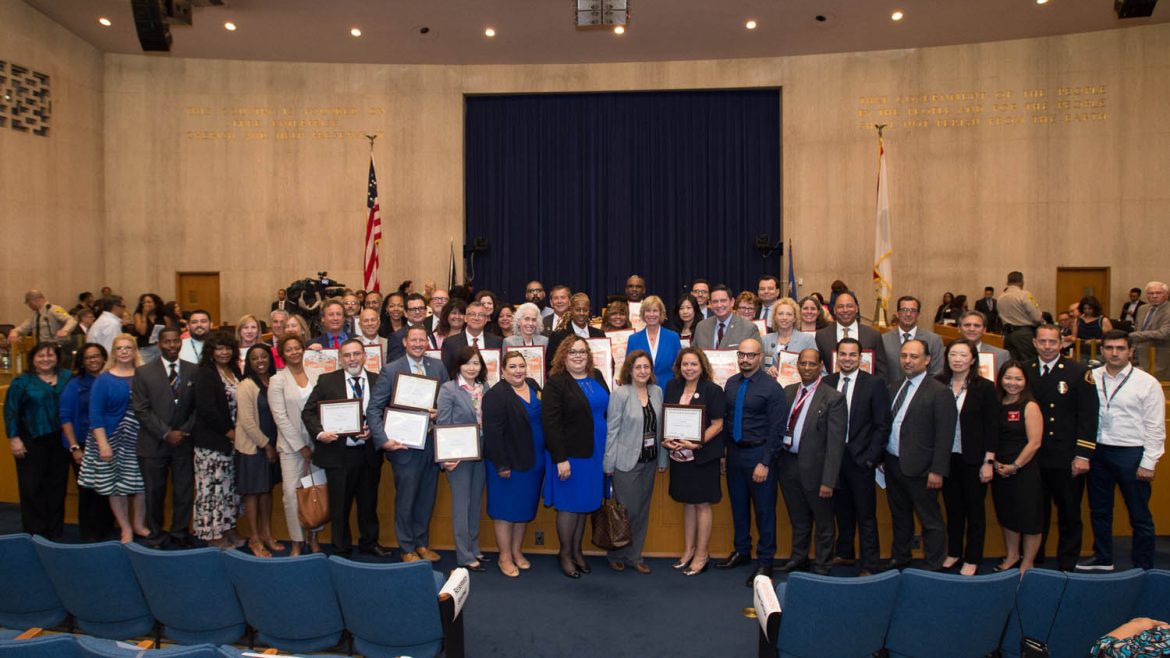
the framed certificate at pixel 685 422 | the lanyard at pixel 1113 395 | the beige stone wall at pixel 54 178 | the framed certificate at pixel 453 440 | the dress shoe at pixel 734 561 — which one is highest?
the beige stone wall at pixel 54 178

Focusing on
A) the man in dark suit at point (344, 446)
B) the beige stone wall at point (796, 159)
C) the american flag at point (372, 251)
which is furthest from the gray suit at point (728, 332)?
the beige stone wall at point (796, 159)

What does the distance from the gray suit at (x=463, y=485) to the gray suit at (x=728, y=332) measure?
2181mm

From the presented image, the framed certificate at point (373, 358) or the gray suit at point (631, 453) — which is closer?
the gray suit at point (631, 453)

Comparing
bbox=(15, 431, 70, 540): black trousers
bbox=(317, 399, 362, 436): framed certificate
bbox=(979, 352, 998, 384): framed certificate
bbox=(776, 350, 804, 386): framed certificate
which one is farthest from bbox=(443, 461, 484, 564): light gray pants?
bbox=(979, 352, 998, 384): framed certificate

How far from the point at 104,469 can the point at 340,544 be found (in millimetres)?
1909

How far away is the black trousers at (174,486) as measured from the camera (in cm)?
587

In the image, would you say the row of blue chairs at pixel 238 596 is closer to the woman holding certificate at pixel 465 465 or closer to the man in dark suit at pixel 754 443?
the woman holding certificate at pixel 465 465

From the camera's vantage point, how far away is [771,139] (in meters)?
16.1

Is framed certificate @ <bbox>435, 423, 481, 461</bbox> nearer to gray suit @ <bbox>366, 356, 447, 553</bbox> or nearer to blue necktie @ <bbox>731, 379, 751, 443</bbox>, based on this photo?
gray suit @ <bbox>366, 356, 447, 553</bbox>

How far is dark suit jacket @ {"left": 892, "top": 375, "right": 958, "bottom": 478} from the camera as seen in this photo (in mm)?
5159

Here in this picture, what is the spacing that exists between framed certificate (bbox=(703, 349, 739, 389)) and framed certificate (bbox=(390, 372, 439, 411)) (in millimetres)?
2170

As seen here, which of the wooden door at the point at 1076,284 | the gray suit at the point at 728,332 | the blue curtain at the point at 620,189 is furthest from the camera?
the blue curtain at the point at 620,189

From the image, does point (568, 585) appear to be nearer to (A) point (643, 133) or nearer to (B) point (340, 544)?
(B) point (340, 544)

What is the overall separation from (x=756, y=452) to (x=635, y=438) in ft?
2.86
